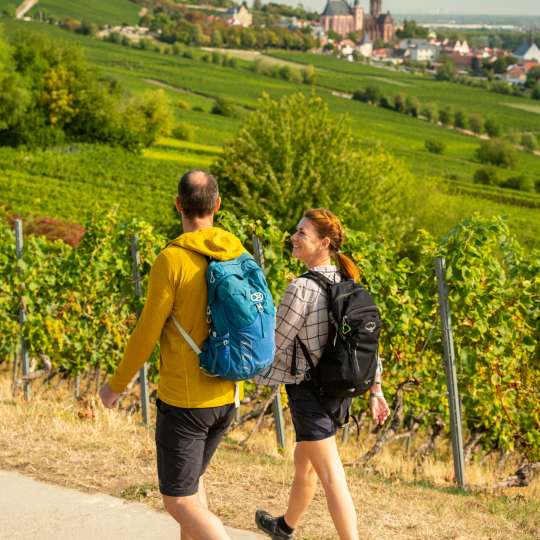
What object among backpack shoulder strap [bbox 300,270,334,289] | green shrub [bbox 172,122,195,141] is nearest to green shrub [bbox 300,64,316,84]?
green shrub [bbox 172,122,195,141]

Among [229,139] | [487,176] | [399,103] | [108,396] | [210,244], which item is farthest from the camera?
[399,103]

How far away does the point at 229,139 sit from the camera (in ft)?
165

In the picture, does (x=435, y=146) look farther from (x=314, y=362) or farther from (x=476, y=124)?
(x=314, y=362)

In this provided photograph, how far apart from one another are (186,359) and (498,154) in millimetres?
93408

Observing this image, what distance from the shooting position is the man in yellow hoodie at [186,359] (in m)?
3.94

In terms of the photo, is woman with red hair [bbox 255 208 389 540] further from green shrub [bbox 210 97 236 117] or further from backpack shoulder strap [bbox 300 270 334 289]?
green shrub [bbox 210 97 236 117]

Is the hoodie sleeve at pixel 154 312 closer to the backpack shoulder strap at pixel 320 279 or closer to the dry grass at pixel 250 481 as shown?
the backpack shoulder strap at pixel 320 279

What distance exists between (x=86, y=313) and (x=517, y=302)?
4.28 m

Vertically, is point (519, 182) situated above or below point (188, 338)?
below

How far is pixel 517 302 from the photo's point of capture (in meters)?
7.63

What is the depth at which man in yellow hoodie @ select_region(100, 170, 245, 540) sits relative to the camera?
12.9ft

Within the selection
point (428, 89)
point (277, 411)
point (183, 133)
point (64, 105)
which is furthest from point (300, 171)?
point (428, 89)

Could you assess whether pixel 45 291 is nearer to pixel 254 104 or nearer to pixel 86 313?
pixel 86 313

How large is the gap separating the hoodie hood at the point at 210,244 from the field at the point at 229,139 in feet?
12.8
